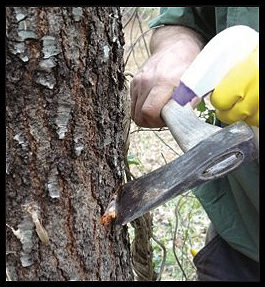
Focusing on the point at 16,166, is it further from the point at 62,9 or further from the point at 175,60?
the point at 175,60

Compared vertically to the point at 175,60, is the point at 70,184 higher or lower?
lower

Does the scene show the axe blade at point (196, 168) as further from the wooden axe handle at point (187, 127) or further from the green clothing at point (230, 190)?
the green clothing at point (230, 190)

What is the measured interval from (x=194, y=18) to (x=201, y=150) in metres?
0.62

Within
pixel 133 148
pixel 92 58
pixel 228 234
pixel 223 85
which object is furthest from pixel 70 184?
pixel 133 148

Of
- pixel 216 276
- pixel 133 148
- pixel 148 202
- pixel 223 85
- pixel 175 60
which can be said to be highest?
pixel 133 148

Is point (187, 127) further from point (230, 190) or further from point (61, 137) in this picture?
point (230, 190)

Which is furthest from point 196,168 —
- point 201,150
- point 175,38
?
point 175,38

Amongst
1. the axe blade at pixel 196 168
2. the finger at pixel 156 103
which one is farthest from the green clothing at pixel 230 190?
the axe blade at pixel 196 168

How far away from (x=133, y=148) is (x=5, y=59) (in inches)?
111

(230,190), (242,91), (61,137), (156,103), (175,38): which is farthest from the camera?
(230,190)

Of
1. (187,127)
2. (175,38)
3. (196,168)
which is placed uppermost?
(175,38)

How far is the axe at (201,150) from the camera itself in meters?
0.90

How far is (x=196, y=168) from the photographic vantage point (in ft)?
2.93

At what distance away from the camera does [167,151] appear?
3.78m
